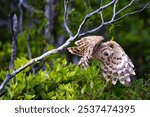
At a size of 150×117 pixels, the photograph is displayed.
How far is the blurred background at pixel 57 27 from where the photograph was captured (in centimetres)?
623

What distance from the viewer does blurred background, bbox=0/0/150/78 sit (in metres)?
6.23

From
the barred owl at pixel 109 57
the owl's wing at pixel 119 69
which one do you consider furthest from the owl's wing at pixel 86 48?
the owl's wing at pixel 119 69

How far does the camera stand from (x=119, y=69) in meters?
4.49

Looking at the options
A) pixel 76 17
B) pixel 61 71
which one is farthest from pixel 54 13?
pixel 61 71

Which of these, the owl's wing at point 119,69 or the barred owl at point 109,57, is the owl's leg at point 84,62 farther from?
the owl's wing at point 119,69

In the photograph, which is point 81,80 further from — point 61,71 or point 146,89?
point 146,89

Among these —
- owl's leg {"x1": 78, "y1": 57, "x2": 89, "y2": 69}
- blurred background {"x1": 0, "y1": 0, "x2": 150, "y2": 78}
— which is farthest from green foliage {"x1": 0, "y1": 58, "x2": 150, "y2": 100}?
blurred background {"x1": 0, "y1": 0, "x2": 150, "y2": 78}

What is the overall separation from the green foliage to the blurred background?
30cm

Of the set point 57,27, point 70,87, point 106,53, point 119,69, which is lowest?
point 70,87

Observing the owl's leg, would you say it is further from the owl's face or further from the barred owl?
the owl's face

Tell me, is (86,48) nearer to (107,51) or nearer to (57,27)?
Answer: (107,51)

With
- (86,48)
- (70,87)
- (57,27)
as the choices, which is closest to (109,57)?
(86,48)

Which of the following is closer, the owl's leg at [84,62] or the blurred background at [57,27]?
the owl's leg at [84,62]

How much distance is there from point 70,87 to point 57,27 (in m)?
3.55
